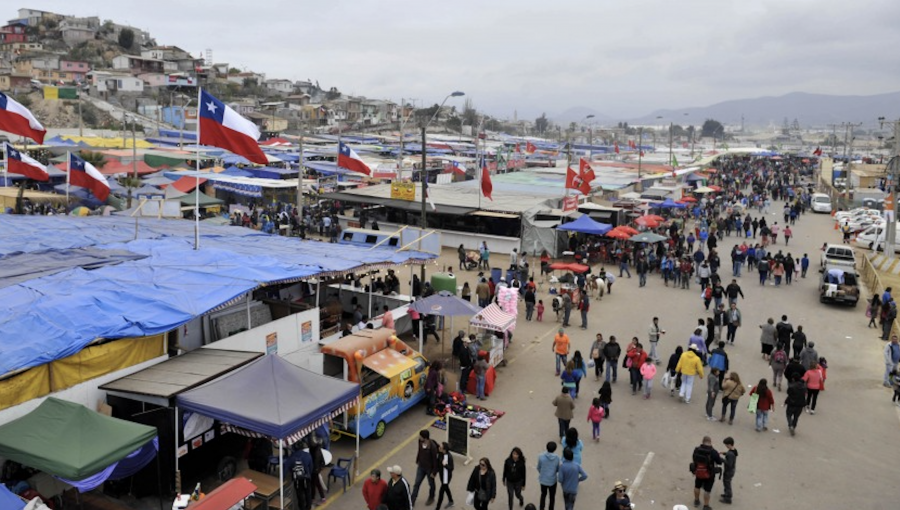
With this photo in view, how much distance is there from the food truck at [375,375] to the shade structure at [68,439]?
394 cm

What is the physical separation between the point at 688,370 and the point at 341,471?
7662 mm

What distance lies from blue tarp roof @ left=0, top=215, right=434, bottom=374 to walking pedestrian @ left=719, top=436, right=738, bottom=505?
27.5 feet

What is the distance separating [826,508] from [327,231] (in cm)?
2688

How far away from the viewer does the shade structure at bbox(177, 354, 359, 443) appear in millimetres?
9547

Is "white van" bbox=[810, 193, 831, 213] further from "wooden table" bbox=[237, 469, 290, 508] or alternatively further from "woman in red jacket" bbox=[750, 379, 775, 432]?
"wooden table" bbox=[237, 469, 290, 508]

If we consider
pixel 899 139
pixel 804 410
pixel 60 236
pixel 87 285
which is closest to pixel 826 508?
pixel 804 410

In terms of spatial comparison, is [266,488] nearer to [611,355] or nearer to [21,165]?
[611,355]

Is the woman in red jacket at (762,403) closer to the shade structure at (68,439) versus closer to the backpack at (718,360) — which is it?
the backpack at (718,360)

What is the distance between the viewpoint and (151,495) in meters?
10.4

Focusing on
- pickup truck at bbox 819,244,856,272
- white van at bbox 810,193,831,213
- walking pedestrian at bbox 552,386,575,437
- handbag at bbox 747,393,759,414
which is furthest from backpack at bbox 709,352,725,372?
white van at bbox 810,193,831,213

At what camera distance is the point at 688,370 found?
14477mm

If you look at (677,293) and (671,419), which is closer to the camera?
(671,419)

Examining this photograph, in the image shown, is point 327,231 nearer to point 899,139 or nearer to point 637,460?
point 637,460

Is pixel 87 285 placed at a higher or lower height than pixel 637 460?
higher
